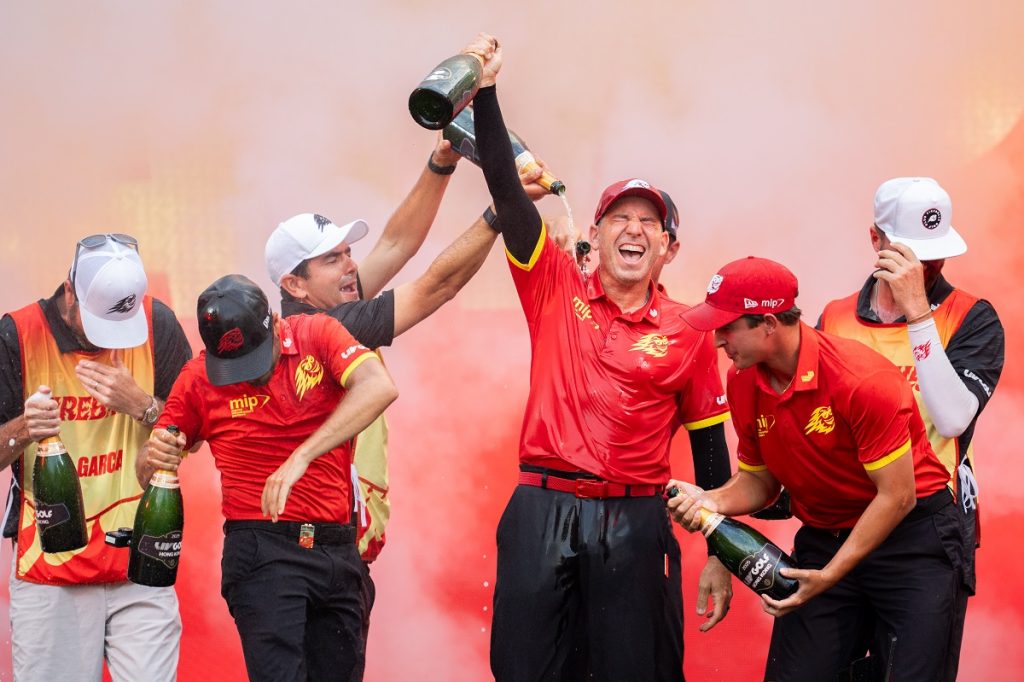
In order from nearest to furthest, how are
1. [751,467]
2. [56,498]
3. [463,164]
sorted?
[751,467] < [56,498] < [463,164]

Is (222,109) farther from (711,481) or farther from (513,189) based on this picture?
(711,481)

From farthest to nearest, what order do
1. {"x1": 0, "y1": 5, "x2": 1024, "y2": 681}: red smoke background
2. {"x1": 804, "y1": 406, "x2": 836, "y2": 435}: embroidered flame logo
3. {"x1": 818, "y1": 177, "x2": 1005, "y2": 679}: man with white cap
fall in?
{"x1": 0, "y1": 5, "x2": 1024, "y2": 681}: red smoke background → {"x1": 818, "y1": 177, "x2": 1005, "y2": 679}: man with white cap → {"x1": 804, "y1": 406, "x2": 836, "y2": 435}: embroidered flame logo

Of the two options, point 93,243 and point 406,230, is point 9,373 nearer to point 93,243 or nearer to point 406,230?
point 93,243

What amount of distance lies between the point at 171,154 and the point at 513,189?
7.74ft

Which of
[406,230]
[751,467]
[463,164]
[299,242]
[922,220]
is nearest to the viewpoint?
[751,467]

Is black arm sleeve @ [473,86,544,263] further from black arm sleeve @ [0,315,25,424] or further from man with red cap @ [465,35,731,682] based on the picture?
black arm sleeve @ [0,315,25,424]

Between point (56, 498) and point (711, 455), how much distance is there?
208 centimetres

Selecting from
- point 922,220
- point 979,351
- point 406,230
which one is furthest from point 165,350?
point 979,351

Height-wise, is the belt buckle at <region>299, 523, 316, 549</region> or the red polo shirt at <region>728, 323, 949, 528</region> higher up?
the red polo shirt at <region>728, 323, 949, 528</region>

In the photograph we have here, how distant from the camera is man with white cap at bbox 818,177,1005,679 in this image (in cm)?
387

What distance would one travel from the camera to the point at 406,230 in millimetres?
4777

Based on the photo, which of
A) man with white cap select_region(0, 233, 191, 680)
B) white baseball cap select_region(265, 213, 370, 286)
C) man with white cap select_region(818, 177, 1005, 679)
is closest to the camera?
man with white cap select_region(818, 177, 1005, 679)

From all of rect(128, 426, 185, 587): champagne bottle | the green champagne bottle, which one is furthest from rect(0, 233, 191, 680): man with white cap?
rect(128, 426, 185, 587): champagne bottle

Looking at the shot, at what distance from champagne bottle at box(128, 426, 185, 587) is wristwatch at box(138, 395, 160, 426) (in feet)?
1.30
